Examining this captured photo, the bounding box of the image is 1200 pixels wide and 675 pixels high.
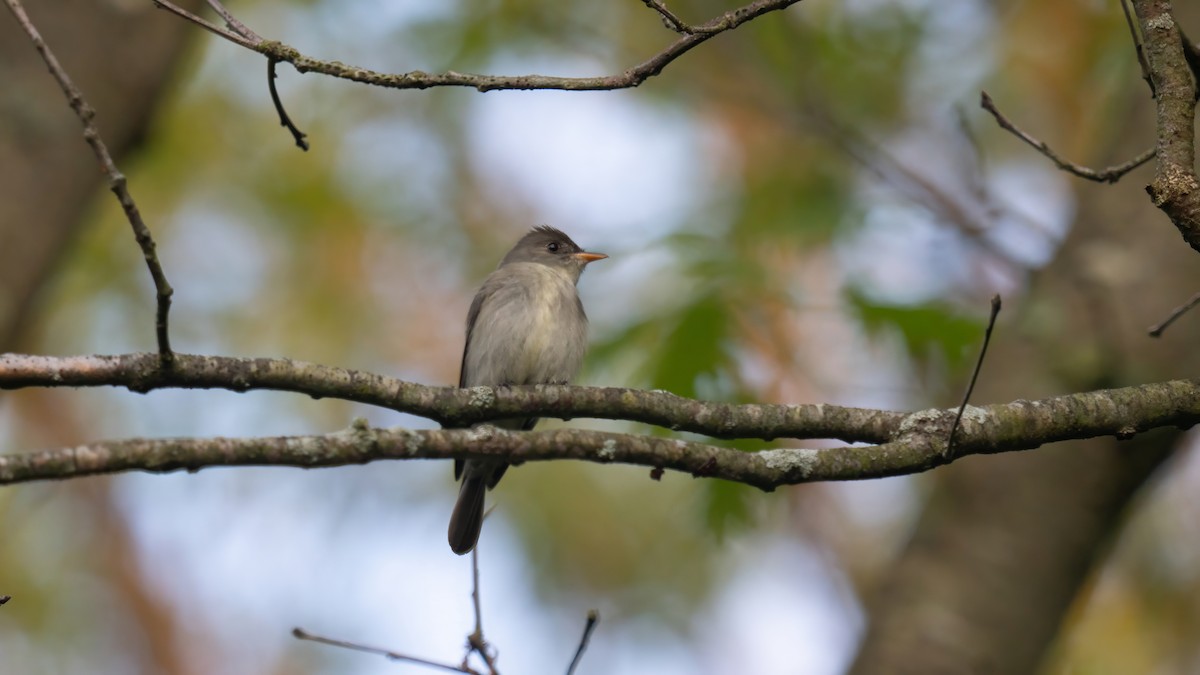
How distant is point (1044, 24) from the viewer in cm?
1001

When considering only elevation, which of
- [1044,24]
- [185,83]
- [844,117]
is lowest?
[844,117]

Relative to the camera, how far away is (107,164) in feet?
8.03

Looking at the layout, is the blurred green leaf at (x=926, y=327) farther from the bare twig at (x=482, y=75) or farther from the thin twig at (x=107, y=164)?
the thin twig at (x=107, y=164)

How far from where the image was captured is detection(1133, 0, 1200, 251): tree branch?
3027 mm

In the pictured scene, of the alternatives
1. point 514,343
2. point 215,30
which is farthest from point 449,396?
point 514,343

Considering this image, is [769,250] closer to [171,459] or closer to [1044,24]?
Answer: [1044,24]

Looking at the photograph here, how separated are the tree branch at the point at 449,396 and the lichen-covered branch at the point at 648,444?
0.01 m

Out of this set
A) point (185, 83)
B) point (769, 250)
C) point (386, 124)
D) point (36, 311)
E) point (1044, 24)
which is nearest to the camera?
point (36, 311)

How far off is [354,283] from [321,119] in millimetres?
1645

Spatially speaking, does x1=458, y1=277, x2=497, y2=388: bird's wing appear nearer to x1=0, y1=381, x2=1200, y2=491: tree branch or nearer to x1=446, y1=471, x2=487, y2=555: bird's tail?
x1=446, y1=471, x2=487, y2=555: bird's tail

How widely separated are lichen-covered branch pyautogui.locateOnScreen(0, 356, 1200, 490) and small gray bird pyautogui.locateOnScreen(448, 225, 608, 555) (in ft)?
9.70

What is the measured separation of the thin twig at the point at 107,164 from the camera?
2383 millimetres

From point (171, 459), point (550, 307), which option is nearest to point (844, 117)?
point (550, 307)

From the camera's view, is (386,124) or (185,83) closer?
(185,83)
